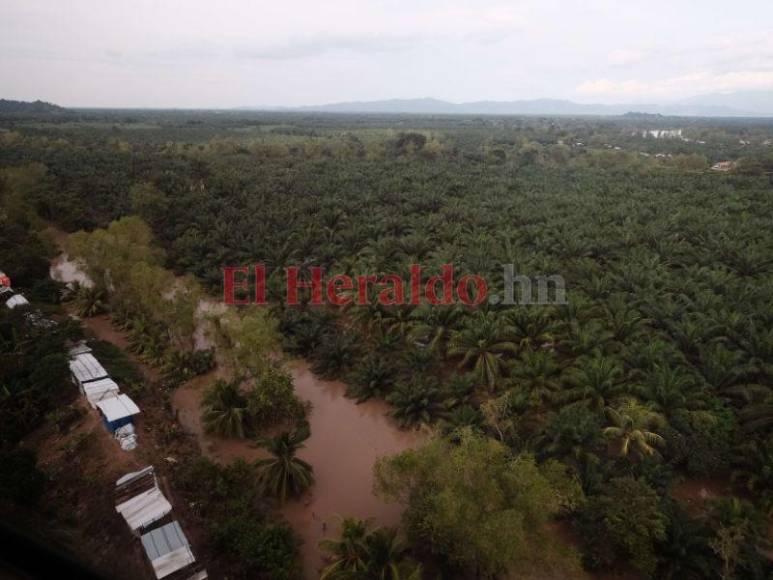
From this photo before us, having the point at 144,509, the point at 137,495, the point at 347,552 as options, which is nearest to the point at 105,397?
the point at 137,495

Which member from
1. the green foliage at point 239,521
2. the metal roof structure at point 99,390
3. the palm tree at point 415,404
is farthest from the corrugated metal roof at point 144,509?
the palm tree at point 415,404

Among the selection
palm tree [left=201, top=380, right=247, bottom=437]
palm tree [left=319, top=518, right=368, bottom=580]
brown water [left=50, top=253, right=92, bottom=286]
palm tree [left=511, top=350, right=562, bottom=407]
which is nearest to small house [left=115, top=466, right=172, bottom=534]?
palm tree [left=201, top=380, right=247, bottom=437]

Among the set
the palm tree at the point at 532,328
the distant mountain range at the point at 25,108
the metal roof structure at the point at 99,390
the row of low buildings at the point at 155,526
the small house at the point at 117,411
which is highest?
the distant mountain range at the point at 25,108

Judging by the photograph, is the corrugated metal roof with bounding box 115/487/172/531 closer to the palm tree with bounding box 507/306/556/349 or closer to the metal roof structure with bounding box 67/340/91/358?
the metal roof structure with bounding box 67/340/91/358

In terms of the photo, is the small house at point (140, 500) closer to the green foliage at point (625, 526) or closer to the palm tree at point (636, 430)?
the green foliage at point (625, 526)

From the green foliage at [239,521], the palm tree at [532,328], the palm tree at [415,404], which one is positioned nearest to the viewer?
the green foliage at [239,521]

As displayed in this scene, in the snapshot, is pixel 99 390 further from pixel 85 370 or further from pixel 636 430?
pixel 636 430

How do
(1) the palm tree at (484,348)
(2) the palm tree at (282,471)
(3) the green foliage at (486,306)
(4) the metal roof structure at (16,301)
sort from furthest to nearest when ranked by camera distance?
(4) the metal roof structure at (16,301)
(1) the palm tree at (484,348)
(3) the green foliage at (486,306)
(2) the palm tree at (282,471)
